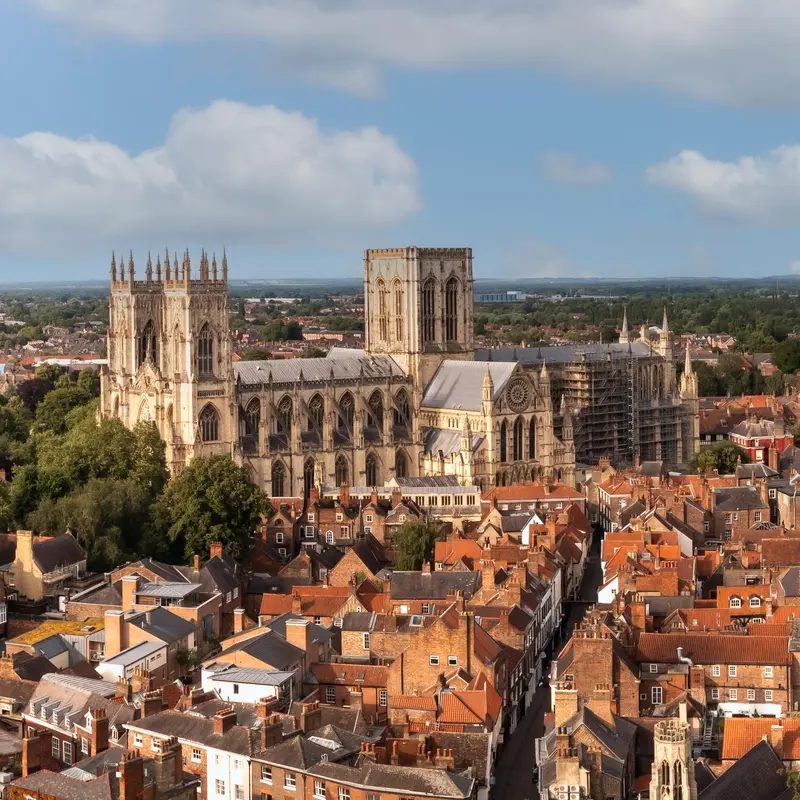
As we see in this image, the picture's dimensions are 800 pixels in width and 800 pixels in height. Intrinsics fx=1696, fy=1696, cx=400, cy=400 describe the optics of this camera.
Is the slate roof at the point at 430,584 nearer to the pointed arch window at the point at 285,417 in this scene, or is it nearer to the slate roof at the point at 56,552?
the slate roof at the point at 56,552

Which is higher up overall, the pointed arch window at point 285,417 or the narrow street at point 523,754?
the pointed arch window at point 285,417

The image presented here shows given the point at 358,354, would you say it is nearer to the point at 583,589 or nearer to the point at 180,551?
the point at 180,551

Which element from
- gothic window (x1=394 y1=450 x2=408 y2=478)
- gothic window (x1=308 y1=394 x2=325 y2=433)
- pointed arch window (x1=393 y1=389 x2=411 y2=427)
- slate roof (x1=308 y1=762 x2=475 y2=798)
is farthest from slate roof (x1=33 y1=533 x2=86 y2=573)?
pointed arch window (x1=393 y1=389 x2=411 y2=427)

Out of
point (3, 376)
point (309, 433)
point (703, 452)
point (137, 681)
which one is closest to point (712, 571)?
point (137, 681)

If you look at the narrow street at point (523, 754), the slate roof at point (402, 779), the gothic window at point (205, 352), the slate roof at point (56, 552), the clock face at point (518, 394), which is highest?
the gothic window at point (205, 352)

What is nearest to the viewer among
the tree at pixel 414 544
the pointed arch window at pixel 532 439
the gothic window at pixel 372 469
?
the tree at pixel 414 544

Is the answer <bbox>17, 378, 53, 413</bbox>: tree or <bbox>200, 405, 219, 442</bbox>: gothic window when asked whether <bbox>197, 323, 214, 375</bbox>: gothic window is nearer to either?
<bbox>200, 405, 219, 442</bbox>: gothic window

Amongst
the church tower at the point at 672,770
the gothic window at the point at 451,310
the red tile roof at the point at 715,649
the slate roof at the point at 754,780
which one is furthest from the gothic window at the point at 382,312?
the church tower at the point at 672,770
